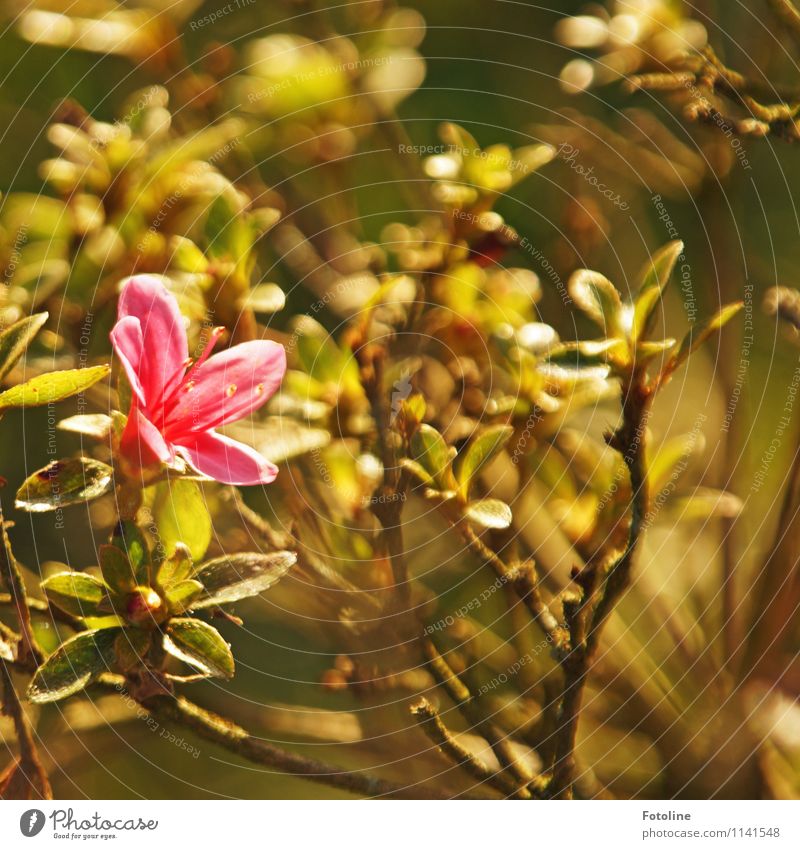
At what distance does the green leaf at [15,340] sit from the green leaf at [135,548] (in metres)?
0.10

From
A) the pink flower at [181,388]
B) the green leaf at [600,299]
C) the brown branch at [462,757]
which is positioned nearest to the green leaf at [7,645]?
the pink flower at [181,388]

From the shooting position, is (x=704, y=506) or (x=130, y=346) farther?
(x=704, y=506)

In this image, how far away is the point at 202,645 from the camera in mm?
420

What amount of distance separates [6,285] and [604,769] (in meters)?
0.51

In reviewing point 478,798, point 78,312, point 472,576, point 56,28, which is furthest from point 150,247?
point 478,798

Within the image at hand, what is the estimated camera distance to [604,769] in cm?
58

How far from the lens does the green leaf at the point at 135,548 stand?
427 mm

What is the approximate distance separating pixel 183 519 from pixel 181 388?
Result: 7cm

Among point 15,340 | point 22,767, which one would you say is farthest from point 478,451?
point 22,767

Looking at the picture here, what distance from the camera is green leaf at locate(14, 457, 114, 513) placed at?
0.44 metres

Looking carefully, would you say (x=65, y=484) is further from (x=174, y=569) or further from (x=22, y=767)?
(x=22, y=767)

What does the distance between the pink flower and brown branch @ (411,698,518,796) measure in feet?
0.54

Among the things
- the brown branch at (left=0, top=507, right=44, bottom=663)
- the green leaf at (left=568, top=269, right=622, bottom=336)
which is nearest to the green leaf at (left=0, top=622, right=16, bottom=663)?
the brown branch at (left=0, top=507, right=44, bottom=663)
